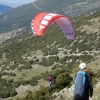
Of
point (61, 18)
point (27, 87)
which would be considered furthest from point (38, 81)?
point (61, 18)

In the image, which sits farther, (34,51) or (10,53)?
(10,53)

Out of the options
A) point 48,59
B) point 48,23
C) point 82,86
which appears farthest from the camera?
point 48,59

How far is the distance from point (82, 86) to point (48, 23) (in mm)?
6170

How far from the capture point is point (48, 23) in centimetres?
1488

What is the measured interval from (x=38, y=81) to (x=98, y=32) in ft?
135

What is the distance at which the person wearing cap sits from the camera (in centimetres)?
935

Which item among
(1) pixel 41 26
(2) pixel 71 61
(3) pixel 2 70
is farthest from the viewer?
(3) pixel 2 70

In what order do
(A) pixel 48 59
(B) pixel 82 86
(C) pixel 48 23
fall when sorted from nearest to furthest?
(B) pixel 82 86, (C) pixel 48 23, (A) pixel 48 59

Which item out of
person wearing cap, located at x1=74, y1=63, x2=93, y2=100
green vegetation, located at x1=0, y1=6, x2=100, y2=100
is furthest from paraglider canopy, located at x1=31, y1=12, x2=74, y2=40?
green vegetation, located at x1=0, y1=6, x2=100, y2=100

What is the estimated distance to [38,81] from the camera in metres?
70.2

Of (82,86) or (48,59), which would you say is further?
(48,59)

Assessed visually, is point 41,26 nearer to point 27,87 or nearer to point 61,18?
point 61,18

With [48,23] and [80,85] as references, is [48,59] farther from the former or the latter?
[80,85]

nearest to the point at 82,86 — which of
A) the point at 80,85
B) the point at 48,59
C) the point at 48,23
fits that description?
the point at 80,85
